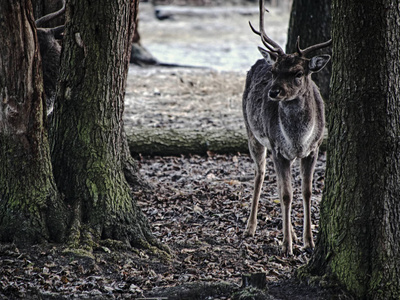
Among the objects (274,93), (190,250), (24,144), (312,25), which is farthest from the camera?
(312,25)

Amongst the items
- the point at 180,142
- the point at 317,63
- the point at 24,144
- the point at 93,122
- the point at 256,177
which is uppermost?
the point at 317,63

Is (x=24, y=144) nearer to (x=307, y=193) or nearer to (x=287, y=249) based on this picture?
(x=287, y=249)

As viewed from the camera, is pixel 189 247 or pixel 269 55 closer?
pixel 189 247

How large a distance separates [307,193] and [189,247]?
1433 mm

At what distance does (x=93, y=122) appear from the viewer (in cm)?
561

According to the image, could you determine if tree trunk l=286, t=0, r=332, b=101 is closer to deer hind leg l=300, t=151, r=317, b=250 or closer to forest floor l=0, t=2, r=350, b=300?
forest floor l=0, t=2, r=350, b=300

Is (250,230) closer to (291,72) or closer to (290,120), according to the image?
(290,120)

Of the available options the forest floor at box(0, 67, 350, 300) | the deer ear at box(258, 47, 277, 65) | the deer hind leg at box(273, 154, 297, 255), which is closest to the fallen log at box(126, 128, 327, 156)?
the forest floor at box(0, 67, 350, 300)

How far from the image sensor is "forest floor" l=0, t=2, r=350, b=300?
15.7ft

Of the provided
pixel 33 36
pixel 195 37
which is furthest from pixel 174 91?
pixel 195 37

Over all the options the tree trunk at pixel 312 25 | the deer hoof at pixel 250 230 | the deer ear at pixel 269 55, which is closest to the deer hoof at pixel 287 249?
the deer hoof at pixel 250 230

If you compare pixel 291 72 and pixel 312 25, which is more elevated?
pixel 312 25

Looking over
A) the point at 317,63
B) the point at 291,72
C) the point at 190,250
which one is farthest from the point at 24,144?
the point at 317,63

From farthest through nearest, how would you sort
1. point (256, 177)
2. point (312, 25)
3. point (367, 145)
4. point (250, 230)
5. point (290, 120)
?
1. point (312, 25)
2. point (256, 177)
3. point (250, 230)
4. point (290, 120)
5. point (367, 145)
